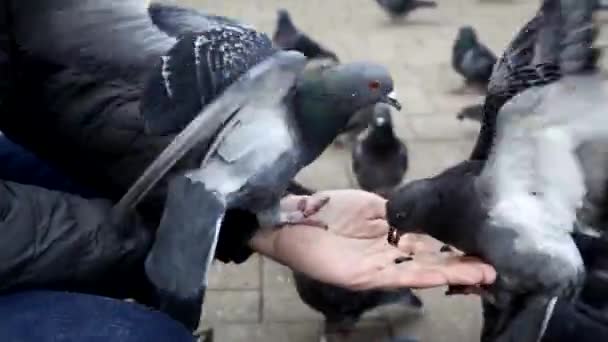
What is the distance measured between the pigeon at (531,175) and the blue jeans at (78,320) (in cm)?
52

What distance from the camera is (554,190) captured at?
4.88 feet

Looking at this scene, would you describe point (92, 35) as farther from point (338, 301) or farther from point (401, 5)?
point (401, 5)

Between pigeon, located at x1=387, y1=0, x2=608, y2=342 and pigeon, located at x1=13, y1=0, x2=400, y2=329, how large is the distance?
30cm

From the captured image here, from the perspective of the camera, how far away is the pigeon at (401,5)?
17.4 feet

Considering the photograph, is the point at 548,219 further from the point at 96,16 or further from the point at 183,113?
the point at 96,16

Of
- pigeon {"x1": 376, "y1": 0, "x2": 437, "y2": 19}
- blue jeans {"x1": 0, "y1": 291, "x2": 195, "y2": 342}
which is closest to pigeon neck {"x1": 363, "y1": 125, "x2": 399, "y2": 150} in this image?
blue jeans {"x1": 0, "y1": 291, "x2": 195, "y2": 342}

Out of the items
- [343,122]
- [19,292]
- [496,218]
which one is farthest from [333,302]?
[19,292]

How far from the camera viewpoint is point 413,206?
1.68 m

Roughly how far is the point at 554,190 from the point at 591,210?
0.12m

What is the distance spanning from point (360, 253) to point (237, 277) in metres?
1.05

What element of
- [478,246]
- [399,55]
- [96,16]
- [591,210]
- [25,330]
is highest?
[96,16]

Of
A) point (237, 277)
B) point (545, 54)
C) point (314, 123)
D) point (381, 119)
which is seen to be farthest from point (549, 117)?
point (381, 119)

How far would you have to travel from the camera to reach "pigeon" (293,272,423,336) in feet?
7.13

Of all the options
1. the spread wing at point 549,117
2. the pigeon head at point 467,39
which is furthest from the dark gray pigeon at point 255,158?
the pigeon head at point 467,39
